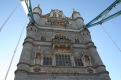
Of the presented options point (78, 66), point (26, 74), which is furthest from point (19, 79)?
point (78, 66)

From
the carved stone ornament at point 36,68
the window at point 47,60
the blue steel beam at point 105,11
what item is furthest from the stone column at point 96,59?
the blue steel beam at point 105,11

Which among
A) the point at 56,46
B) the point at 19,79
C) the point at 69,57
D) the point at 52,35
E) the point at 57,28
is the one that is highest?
the point at 57,28

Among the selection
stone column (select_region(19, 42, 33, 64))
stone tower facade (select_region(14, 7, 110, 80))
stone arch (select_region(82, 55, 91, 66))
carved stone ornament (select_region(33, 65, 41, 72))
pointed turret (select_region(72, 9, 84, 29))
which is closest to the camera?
stone tower facade (select_region(14, 7, 110, 80))

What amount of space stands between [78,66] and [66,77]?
2236mm

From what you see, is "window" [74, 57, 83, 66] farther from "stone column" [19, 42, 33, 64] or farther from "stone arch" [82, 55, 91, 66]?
"stone column" [19, 42, 33, 64]

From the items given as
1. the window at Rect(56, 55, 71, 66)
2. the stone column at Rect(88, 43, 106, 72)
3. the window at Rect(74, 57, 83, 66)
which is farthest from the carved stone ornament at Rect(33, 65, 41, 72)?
the stone column at Rect(88, 43, 106, 72)

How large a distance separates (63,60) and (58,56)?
32.6 inches

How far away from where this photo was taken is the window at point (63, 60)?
1685 cm

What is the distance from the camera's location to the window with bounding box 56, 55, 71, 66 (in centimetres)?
1685

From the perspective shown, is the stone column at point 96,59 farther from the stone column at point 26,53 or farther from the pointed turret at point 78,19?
the pointed turret at point 78,19

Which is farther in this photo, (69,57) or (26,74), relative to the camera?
(69,57)

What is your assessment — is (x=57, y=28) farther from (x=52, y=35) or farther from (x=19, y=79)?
(x=19, y=79)

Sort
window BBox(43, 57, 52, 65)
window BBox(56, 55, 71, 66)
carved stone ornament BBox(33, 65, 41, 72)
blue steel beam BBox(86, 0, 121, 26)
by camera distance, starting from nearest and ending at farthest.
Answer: carved stone ornament BBox(33, 65, 41, 72)
window BBox(43, 57, 52, 65)
window BBox(56, 55, 71, 66)
blue steel beam BBox(86, 0, 121, 26)

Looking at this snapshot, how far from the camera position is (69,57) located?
18.0m
